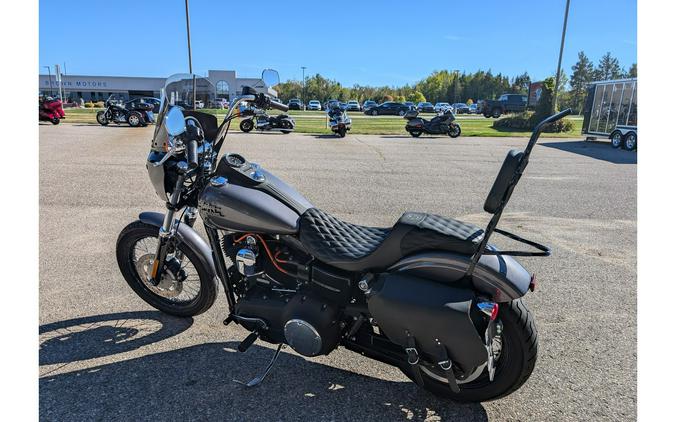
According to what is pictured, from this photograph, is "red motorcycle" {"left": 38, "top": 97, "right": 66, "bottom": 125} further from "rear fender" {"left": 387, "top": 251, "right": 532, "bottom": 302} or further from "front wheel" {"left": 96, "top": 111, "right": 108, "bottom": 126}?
"rear fender" {"left": 387, "top": 251, "right": 532, "bottom": 302}

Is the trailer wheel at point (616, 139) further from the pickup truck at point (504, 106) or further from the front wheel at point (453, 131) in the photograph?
the pickup truck at point (504, 106)

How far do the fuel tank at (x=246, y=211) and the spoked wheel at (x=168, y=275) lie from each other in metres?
0.65

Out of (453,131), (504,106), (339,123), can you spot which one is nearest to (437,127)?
(453,131)

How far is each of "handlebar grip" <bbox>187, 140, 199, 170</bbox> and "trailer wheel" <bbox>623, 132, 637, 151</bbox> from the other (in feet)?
58.4

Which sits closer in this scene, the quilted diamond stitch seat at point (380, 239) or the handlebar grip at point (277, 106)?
the quilted diamond stitch seat at point (380, 239)

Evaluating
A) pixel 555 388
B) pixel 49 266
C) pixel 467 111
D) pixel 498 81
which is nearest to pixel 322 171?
pixel 49 266

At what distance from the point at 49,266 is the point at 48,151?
29.2 feet

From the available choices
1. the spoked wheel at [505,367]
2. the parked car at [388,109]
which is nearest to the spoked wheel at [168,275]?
the spoked wheel at [505,367]

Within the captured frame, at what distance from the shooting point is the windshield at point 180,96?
2701 millimetres

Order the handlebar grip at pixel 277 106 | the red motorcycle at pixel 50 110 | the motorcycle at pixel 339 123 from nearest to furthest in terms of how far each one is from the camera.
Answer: the handlebar grip at pixel 277 106
the motorcycle at pixel 339 123
the red motorcycle at pixel 50 110

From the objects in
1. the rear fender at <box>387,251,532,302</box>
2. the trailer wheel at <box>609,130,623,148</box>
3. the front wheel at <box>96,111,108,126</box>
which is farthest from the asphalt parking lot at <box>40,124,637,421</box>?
the front wheel at <box>96,111,108,126</box>

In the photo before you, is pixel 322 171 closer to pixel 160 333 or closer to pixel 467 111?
pixel 160 333

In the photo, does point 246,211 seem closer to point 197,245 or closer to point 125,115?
point 197,245

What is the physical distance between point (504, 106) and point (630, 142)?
104 feet
